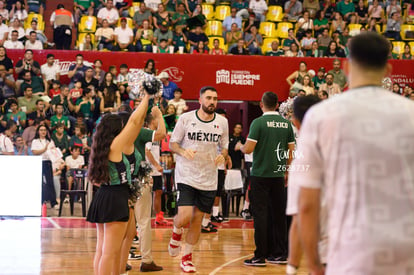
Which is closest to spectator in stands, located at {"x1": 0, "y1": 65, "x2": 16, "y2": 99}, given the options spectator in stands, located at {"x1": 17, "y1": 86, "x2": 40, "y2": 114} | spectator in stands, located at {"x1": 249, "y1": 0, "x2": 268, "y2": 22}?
spectator in stands, located at {"x1": 17, "y1": 86, "x2": 40, "y2": 114}

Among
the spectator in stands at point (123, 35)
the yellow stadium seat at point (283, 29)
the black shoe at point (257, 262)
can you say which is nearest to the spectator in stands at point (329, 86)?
the yellow stadium seat at point (283, 29)

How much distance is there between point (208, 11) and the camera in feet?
62.9

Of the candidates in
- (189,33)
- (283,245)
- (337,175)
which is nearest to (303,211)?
(337,175)

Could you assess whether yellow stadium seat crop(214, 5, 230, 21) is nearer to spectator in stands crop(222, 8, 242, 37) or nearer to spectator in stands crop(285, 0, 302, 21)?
spectator in stands crop(222, 8, 242, 37)

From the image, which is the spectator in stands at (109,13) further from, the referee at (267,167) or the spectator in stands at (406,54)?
the referee at (267,167)

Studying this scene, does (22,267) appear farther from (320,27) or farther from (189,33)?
(320,27)

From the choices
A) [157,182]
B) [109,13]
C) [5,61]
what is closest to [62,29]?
[109,13]

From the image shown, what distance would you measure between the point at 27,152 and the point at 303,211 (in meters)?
11.8

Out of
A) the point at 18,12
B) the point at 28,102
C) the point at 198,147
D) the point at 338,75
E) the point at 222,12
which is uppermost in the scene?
the point at 222,12

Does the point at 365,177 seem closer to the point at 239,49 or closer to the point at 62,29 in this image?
the point at 239,49

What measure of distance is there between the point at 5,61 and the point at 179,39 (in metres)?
4.66

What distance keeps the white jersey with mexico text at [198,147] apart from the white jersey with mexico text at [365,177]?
4.97 metres

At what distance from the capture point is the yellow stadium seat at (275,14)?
19297mm

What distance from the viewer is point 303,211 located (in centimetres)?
263
